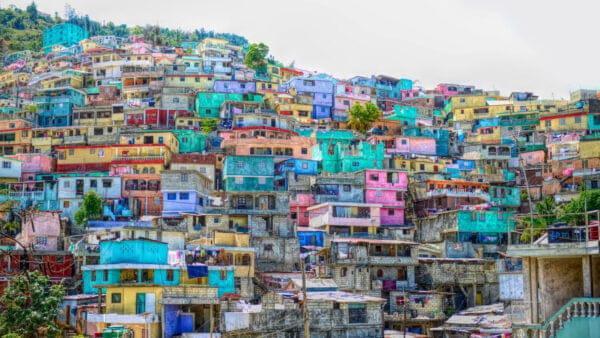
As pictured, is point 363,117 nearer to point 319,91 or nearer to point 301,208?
point 319,91

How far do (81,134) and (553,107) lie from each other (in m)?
40.7

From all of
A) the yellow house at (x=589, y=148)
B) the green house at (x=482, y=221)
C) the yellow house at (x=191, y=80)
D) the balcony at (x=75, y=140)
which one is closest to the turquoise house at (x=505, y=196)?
the green house at (x=482, y=221)

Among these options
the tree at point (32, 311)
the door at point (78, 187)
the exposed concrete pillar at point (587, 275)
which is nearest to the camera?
the exposed concrete pillar at point (587, 275)

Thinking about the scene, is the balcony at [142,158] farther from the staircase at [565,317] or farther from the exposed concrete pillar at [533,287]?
the staircase at [565,317]

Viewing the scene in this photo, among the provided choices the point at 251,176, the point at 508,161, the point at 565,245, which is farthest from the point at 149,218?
the point at 565,245

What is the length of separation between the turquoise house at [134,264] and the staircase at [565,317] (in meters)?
19.1

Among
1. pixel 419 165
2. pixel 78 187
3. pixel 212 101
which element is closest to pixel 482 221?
pixel 419 165

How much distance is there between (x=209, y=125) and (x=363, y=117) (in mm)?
12639

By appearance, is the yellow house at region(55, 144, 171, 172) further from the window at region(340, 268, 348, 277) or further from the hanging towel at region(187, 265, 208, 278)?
the hanging towel at region(187, 265, 208, 278)

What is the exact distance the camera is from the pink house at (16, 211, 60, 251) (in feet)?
143

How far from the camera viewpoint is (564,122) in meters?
64.4

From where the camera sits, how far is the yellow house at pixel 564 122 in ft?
207

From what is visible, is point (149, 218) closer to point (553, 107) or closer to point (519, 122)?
point (519, 122)

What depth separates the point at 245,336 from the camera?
33469mm
